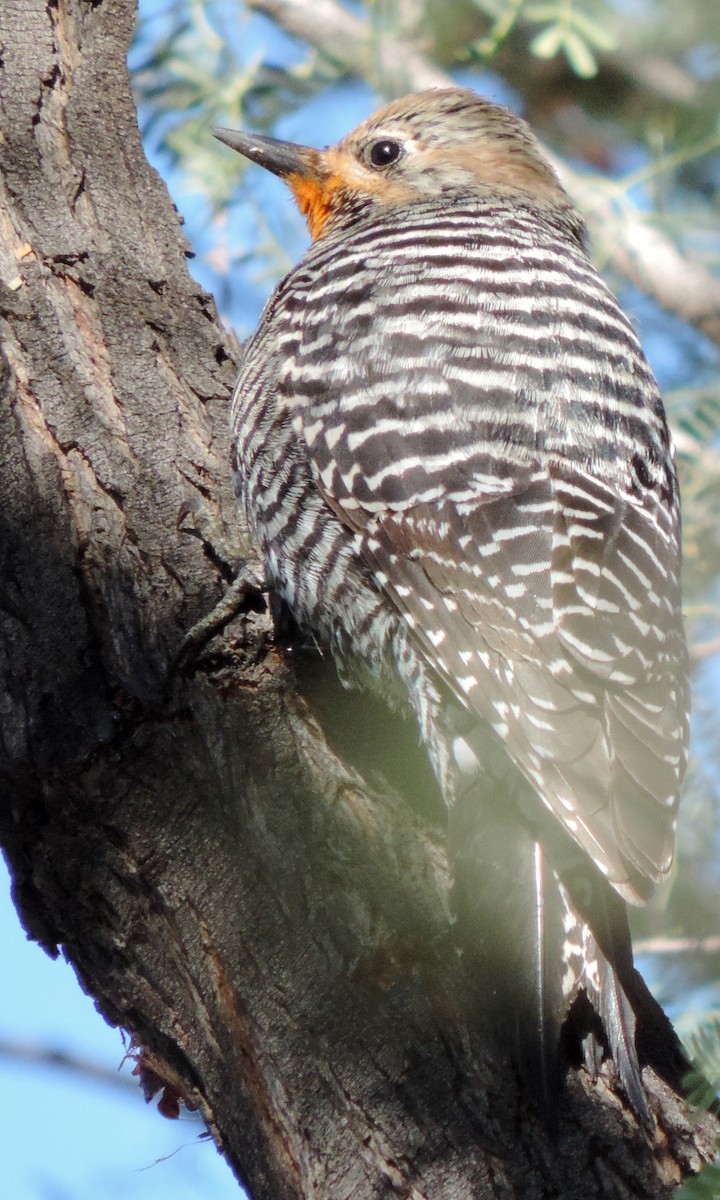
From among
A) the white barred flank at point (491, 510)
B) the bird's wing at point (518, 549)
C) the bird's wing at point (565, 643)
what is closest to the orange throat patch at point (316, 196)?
the white barred flank at point (491, 510)

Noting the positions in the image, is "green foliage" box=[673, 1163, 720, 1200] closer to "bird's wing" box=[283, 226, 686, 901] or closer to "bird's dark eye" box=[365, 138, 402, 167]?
"bird's wing" box=[283, 226, 686, 901]

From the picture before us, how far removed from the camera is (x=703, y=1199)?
5.98 feet

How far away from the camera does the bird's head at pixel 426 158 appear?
→ 420cm

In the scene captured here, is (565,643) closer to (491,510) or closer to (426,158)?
(491,510)

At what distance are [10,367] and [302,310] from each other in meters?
0.87

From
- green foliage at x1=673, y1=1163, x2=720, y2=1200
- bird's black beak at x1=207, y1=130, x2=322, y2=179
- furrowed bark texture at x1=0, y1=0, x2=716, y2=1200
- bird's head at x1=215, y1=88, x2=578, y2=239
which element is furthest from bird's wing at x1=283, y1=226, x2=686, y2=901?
bird's black beak at x1=207, y1=130, x2=322, y2=179

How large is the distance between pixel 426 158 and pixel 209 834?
8.78 ft

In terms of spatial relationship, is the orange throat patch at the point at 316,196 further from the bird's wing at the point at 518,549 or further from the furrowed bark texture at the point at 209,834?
the furrowed bark texture at the point at 209,834

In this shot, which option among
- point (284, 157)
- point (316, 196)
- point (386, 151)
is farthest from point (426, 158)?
point (284, 157)

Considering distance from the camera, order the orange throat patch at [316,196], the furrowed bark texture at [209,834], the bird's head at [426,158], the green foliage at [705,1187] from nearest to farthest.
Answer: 1. the green foliage at [705,1187]
2. the furrowed bark texture at [209,834]
3. the bird's head at [426,158]
4. the orange throat patch at [316,196]

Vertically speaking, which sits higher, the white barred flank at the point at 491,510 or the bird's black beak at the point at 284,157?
the bird's black beak at the point at 284,157

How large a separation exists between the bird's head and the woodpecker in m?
0.51

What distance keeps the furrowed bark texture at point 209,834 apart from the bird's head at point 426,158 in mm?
1378

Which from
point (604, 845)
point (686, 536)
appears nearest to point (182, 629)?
→ point (604, 845)
